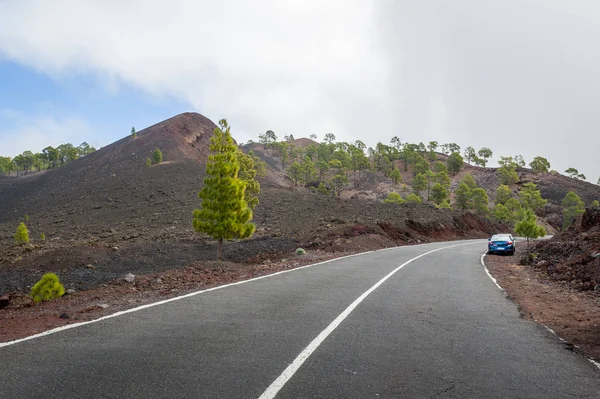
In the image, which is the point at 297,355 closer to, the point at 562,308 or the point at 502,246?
the point at 562,308

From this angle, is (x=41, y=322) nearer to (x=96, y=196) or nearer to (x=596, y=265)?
(x=596, y=265)

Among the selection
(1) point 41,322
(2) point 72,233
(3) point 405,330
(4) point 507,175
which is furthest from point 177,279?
(4) point 507,175

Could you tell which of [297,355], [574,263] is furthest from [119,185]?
[297,355]

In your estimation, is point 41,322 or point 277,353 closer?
point 277,353

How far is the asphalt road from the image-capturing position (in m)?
4.17

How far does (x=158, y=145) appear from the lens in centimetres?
9050

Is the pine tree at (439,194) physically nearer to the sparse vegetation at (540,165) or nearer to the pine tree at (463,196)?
the pine tree at (463,196)

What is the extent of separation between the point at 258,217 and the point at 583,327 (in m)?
42.1

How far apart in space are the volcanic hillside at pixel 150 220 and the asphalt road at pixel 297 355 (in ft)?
38.7

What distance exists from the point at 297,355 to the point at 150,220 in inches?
1825

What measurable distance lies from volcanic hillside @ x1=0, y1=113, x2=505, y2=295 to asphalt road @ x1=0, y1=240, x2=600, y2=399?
11795mm

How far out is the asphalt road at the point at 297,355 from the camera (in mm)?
4172

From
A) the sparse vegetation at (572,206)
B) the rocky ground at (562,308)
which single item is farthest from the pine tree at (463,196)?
the rocky ground at (562,308)

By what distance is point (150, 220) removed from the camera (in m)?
48.1
